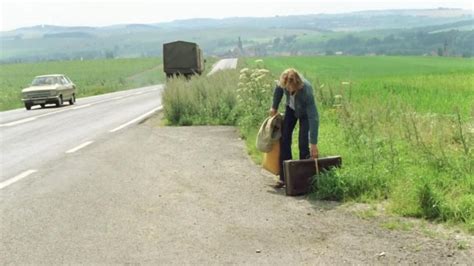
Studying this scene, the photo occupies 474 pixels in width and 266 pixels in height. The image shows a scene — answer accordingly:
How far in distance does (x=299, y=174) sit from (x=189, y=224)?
1975 mm

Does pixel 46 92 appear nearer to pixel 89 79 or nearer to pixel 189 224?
pixel 189 224

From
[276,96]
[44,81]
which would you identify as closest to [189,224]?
[276,96]

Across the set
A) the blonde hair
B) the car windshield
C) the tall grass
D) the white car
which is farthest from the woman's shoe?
the car windshield

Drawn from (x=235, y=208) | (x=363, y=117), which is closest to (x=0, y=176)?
(x=235, y=208)

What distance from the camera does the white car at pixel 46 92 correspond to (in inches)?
1133

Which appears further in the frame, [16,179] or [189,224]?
[16,179]

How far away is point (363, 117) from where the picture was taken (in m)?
10.9

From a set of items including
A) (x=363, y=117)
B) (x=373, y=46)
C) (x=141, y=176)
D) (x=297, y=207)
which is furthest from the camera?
(x=373, y=46)

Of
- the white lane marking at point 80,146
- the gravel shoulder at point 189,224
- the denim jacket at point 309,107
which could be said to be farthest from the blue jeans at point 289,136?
the white lane marking at point 80,146

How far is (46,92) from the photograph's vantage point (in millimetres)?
28859

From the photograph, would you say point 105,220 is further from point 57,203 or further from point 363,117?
point 363,117

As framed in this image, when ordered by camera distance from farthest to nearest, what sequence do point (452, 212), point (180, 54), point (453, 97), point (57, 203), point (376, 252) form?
point (180, 54) → point (453, 97) → point (57, 203) → point (452, 212) → point (376, 252)

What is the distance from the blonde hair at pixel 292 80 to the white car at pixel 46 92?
75.8ft

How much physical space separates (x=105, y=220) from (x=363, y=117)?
5.80 metres
